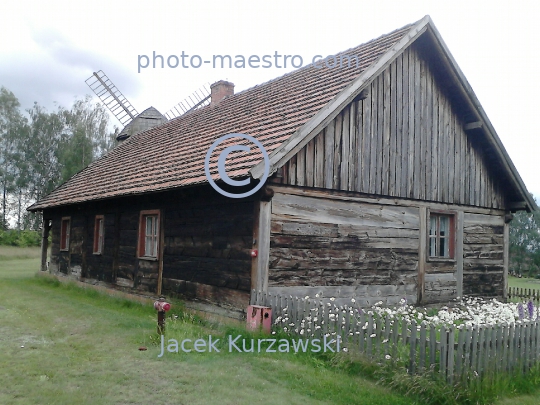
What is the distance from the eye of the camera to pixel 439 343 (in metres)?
6.82

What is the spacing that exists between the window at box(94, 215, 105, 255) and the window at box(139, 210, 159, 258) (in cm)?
276

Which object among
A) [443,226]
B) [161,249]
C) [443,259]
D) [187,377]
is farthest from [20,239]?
[187,377]

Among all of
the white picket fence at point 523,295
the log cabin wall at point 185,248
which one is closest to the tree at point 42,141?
the log cabin wall at point 185,248

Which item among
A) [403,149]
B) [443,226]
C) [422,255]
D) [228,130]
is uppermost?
[228,130]

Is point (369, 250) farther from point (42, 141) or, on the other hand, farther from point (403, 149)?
point (42, 141)

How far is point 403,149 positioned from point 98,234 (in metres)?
9.58

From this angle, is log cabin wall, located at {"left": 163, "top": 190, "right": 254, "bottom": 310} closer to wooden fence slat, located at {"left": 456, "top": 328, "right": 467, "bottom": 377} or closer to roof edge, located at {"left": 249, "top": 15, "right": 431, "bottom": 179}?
roof edge, located at {"left": 249, "top": 15, "right": 431, "bottom": 179}

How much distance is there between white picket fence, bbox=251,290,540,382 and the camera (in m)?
6.79

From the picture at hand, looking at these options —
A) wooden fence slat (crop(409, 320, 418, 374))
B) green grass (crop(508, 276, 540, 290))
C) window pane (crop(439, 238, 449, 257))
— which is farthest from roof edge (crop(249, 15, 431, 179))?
green grass (crop(508, 276, 540, 290))

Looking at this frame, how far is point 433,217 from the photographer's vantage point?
1306 cm

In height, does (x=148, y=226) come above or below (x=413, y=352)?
above

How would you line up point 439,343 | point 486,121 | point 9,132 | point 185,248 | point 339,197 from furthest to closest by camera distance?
point 9,132 < point 486,121 < point 185,248 < point 339,197 < point 439,343

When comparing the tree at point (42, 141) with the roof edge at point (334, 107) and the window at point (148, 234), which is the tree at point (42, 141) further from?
the roof edge at point (334, 107)

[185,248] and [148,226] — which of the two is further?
[148,226]
